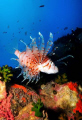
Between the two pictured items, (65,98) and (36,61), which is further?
(65,98)

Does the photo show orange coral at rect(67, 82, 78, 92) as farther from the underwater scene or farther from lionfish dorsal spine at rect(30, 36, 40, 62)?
lionfish dorsal spine at rect(30, 36, 40, 62)

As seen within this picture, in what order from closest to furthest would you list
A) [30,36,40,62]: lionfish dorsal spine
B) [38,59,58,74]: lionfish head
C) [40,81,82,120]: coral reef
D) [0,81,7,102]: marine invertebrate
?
1. [38,59,58,74]: lionfish head
2. [30,36,40,62]: lionfish dorsal spine
3. [0,81,7,102]: marine invertebrate
4. [40,81,82,120]: coral reef

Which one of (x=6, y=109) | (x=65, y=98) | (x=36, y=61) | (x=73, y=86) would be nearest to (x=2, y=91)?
(x=6, y=109)

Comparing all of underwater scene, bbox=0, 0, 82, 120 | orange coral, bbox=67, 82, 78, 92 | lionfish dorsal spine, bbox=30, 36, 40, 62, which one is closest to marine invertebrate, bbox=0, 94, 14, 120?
underwater scene, bbox=0, 0, 82, 120

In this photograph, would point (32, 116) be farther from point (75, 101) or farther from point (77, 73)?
point (77, 73)

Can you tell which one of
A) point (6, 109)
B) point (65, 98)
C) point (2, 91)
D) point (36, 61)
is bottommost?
point (6, 109)

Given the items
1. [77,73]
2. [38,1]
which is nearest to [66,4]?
[38,1]

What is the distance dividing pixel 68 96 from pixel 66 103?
33 cm

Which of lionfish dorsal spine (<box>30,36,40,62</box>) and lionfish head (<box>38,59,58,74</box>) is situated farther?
lionfish dorsal spine (<box>30,36,40,62</box>)

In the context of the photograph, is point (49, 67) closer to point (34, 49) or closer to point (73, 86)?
point (34, 49)

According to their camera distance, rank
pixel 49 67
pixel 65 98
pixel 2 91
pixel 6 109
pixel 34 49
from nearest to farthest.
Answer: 1. pixel 49 67
2. pixel 34 49
3. pixel 6 109
4. pixel 2 91
5. pixel 65 98

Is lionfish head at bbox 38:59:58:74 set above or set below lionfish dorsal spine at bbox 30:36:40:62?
below

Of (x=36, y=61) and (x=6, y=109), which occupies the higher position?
(x=36, y=61)

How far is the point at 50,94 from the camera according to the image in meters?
5.11
